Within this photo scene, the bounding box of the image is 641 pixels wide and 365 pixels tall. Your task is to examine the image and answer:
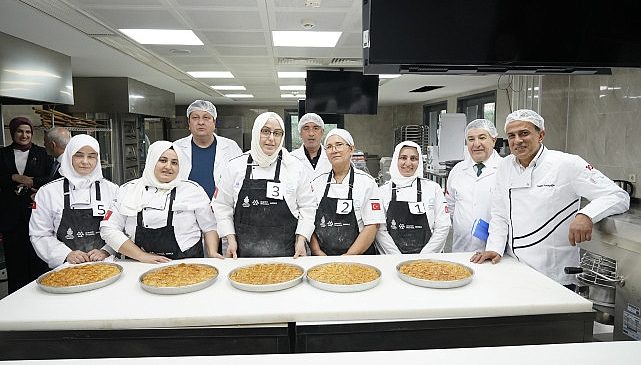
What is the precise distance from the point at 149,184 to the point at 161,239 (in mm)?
307

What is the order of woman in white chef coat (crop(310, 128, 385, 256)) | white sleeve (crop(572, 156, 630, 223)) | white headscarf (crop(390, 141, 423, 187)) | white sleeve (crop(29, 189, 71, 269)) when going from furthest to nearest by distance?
white headscarf (crop(390, 141, 423, 187)) < woman in white chef coat (crop(310, 128, 385, 256)) < white sleeve (crop(29, 189, 71, 269)) < white sleeve (crop(572, 156, 630, 223))

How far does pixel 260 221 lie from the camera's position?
7.86ft

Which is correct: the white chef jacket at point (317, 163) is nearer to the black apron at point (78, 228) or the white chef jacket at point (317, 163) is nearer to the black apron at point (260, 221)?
the black apron at point (260, 221)

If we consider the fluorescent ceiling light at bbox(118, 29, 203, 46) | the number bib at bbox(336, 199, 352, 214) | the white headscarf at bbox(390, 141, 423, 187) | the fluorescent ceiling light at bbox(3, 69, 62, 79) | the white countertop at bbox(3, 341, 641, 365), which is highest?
the fluorescent ceiling light at bbox(118, 29, 203, 46)

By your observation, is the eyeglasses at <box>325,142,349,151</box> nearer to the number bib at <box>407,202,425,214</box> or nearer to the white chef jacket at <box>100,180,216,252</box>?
the number bib at <box>407,202,425,214</box>

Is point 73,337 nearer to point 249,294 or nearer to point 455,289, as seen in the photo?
point 249,294

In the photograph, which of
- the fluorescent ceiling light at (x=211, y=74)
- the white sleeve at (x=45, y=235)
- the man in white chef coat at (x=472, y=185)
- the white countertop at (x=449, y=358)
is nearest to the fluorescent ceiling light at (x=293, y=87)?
the fluorescent ceiling light at (x=211, y=74)

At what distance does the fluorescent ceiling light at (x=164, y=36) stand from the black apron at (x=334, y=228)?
241 cm

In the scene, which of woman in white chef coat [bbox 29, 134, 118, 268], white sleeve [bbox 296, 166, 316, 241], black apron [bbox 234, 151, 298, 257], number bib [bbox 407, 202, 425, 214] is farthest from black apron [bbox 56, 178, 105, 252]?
number bib [bbox 407, 202, 425, 214]

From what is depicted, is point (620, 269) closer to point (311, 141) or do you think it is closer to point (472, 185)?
point (472, 185)

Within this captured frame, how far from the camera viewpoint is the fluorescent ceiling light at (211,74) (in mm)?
6246

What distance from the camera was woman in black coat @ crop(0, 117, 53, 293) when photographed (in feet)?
11.4

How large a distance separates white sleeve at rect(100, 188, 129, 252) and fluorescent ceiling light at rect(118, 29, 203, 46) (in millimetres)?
2230

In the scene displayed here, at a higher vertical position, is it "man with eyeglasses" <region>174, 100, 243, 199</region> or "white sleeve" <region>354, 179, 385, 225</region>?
"man with eyeglasses" <region>174, 100, 243, 199</region>
